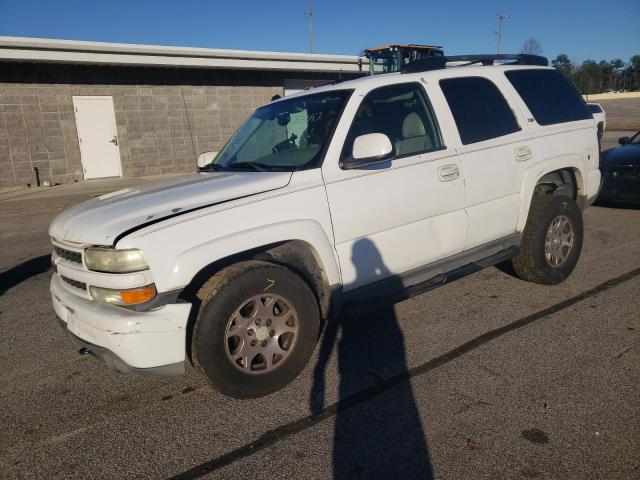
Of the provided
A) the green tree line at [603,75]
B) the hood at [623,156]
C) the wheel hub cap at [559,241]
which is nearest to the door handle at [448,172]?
the wheel hub cap at [559,241]

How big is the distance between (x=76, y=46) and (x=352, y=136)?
1369 cm

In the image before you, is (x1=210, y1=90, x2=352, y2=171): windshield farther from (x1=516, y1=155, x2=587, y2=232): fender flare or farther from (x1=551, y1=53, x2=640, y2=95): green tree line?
(x1=551, y1=53, x2=640, y2=95): green tree line

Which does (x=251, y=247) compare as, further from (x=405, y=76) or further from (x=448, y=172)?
(x=405, y=76)

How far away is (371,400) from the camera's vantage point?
3.03 m

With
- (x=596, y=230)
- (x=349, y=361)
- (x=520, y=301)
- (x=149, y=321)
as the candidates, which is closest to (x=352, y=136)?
(x=349, y=361)

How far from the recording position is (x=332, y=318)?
3.44 meters

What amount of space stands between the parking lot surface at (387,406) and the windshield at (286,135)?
1.19 meters

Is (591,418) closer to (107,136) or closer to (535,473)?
(535,473)

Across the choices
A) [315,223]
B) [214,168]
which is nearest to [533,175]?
[315,223]

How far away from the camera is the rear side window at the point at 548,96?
15.3 ft

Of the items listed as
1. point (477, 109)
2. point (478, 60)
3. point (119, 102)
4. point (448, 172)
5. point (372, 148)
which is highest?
point (119, 102)

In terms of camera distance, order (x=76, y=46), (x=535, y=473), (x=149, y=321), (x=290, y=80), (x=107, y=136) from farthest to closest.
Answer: (x=290, y=80) < (x=107, y=136) < (x=76, y=46) < (x=149, y=321) < (x=535, y=473)

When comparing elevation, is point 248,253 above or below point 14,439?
above

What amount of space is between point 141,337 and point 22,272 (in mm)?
4545
